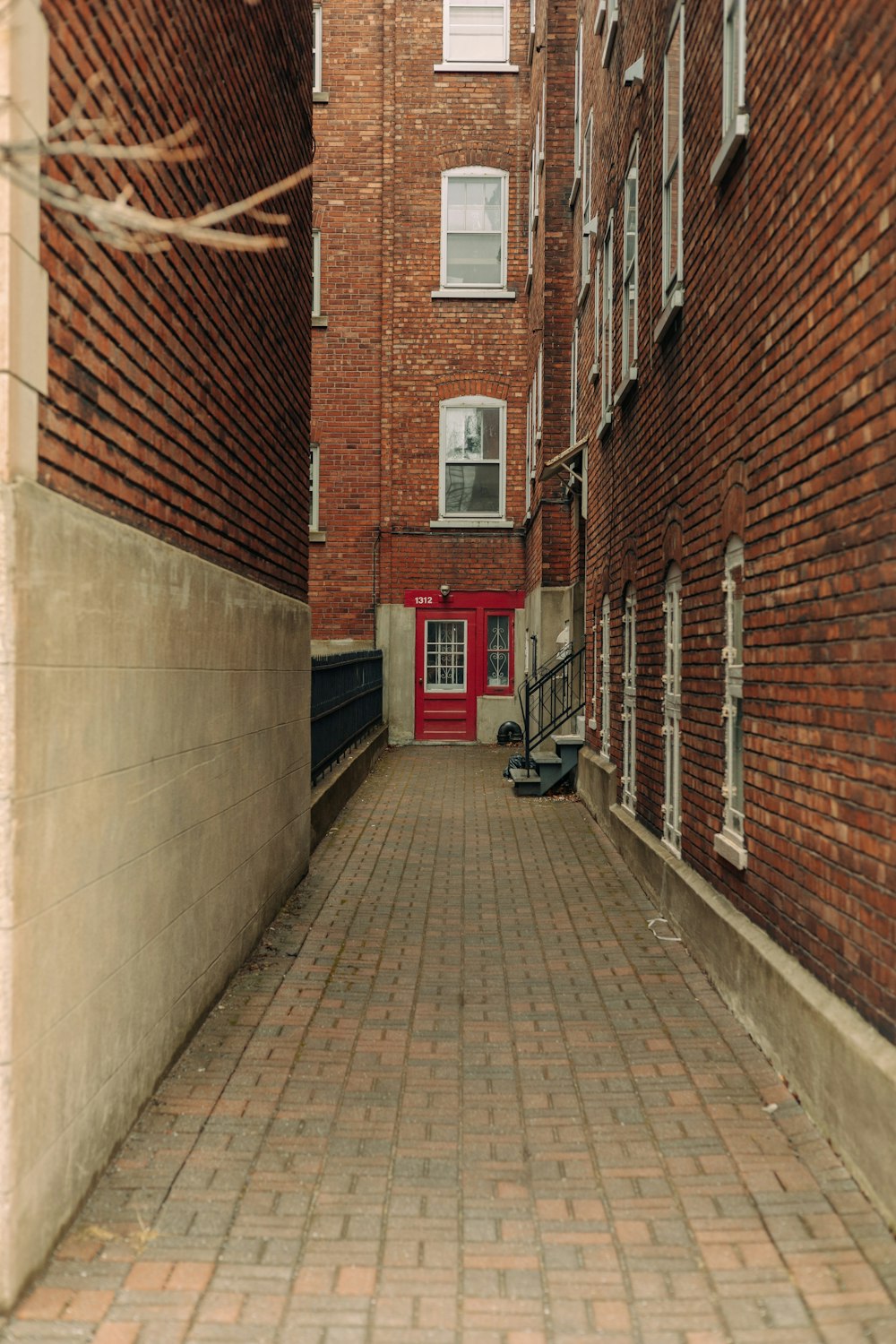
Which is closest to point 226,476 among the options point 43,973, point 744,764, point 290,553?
point 290,553

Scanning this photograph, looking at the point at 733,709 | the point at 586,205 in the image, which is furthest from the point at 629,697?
the point at 586,205

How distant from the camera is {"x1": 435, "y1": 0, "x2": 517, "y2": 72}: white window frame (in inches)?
932

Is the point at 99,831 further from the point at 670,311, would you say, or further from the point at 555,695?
the point at 555,695

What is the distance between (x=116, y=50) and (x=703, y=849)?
554 centimetres

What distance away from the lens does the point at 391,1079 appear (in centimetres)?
587

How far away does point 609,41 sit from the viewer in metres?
13.2

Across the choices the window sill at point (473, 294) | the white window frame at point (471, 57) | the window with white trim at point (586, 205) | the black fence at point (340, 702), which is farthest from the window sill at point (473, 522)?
the white window frame at point (471, 57)

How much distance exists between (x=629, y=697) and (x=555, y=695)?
273 inches

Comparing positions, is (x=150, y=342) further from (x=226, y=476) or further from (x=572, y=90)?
(x=572, y=90)

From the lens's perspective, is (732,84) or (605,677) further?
(605,677)

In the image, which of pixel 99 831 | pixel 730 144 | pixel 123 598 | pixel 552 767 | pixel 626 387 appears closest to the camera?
pixel 99 831

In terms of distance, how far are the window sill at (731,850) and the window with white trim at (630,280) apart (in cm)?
522

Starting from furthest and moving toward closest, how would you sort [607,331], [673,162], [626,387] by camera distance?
1. [607,331]
2. [626,387]
3. [673,162]

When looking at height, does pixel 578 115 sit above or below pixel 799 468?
above
